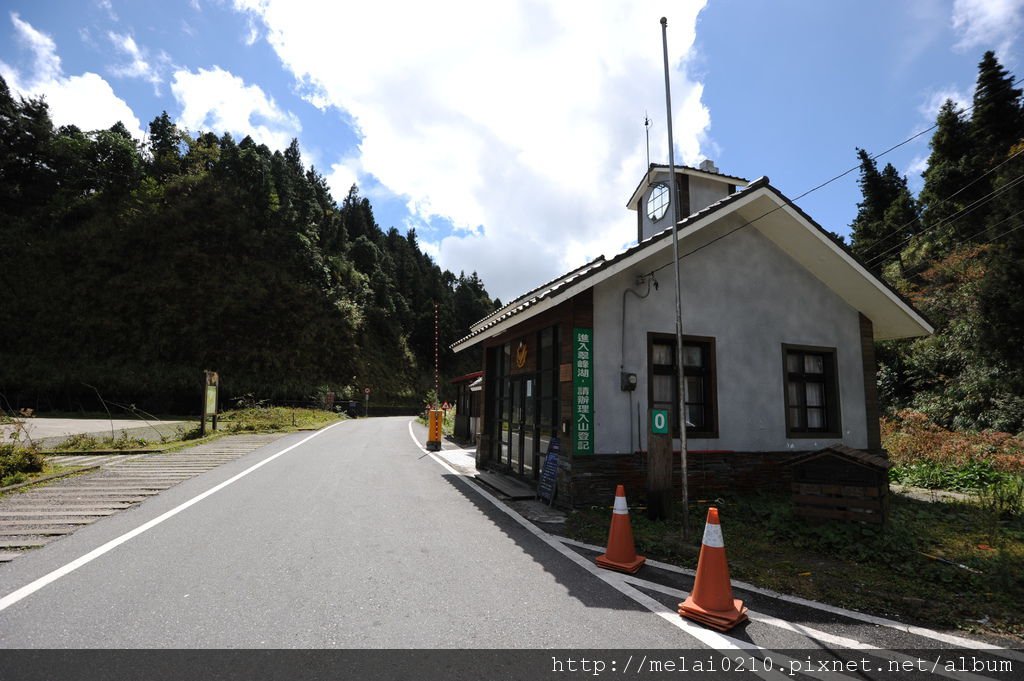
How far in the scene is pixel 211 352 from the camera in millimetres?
43375

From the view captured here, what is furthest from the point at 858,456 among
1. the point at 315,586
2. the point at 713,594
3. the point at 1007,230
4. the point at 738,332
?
the point at 1007,230

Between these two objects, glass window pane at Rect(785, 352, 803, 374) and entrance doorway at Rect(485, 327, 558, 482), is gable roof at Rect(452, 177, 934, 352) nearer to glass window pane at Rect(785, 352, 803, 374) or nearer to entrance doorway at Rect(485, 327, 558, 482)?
entrance doorway at Rect(485, 327, 558, 482)

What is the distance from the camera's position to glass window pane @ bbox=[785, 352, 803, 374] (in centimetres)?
959

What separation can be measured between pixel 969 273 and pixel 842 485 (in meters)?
21.6

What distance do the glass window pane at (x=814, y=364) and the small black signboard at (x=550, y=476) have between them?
5636 mm

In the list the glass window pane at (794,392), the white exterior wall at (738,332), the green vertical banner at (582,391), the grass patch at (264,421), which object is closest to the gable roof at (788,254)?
the white exterior wall at (738,332)

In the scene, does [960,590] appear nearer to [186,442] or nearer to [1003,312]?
[186,442]

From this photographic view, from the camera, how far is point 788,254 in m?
9.79

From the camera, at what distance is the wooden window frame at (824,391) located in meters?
9.25

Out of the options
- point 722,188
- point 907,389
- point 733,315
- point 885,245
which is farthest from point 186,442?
point 885,245

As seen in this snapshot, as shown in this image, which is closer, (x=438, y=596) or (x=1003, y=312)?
(x=438, y=596)

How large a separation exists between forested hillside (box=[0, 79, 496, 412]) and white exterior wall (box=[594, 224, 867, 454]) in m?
39.7

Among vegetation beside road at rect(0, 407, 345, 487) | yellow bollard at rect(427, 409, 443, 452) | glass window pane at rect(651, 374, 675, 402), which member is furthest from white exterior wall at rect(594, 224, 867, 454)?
vegetation beside road at rect(0, 407, 345, 487)

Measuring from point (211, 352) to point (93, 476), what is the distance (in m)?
39.4
